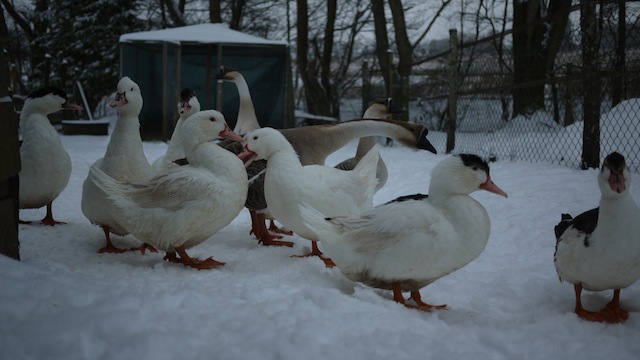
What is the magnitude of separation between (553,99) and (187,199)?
626 centimetres

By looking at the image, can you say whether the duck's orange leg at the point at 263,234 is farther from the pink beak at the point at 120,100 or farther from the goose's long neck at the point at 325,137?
the pink beak at the point at 120,100

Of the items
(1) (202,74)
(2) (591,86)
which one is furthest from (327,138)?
(1) (202,74)

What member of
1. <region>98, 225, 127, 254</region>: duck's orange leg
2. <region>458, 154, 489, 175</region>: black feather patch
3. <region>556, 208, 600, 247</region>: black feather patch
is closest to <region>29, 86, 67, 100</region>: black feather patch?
<region>98, 225, 127, 254</region>: duck's orange leg

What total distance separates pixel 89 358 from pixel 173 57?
1172 cm

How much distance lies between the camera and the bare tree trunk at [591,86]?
6.10 meters

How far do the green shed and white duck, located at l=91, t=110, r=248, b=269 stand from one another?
8830mm

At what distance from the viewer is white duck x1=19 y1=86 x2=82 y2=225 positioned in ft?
16.0

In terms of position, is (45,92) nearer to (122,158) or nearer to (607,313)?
(122,158)

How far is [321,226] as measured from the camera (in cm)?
347

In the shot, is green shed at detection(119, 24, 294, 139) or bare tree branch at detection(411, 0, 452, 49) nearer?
green shed at detection(119, 24, 294, 139)

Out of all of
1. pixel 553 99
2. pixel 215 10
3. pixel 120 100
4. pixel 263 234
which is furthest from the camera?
pixel 215 10

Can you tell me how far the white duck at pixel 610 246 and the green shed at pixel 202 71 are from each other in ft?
33.7

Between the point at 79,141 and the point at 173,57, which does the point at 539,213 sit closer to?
the point at 173,57

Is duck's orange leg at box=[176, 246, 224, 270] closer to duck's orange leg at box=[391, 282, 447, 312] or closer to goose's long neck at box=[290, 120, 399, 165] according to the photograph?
duck's orange leg at box=[391, 282, 447, 312]
